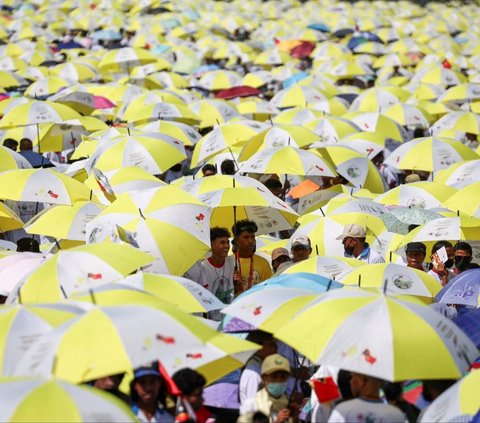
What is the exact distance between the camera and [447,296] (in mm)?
8797

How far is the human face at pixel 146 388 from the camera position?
6395 millimetres

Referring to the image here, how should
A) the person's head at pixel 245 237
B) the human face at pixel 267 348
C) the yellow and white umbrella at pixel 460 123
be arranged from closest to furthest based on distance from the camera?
the human face at pixel 267 348, the person's head at pixel 245 237, the yellow and white umbrella at pixel 460 123

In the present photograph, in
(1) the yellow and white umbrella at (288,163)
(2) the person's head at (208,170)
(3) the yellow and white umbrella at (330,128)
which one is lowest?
(3) the yellow and white umbrella at (330,128)

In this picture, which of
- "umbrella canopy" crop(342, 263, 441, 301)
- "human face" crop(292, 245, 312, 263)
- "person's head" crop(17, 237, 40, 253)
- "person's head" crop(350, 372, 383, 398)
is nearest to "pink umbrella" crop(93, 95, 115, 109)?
"person's head" crop(17, 237, 40, 253)

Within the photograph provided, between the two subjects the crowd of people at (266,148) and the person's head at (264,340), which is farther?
the person's head at (264,340)

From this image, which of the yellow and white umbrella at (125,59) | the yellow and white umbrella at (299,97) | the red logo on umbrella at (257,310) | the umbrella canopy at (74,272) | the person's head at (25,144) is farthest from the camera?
the yellow and white umbrella at (125,59)

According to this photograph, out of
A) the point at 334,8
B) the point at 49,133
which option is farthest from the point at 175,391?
the point at 334,8

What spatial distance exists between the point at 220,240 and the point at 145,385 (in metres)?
3.28

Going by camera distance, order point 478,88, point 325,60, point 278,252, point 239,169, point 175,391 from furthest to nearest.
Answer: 1. point 325,60
2. point 478,88
3. point 239,169
4. point 278,252
5. point 175,391

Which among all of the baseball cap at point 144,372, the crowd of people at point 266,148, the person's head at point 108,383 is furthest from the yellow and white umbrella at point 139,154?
the baseball cap at point 144,372

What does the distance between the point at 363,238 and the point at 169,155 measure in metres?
3.37

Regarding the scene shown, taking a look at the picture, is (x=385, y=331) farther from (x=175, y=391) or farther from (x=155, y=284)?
(x=155, y=284)

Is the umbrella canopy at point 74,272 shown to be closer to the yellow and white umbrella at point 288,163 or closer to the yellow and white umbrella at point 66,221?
the yellow and white umbrella at point 66,221

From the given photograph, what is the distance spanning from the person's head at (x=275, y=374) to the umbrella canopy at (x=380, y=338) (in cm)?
18
